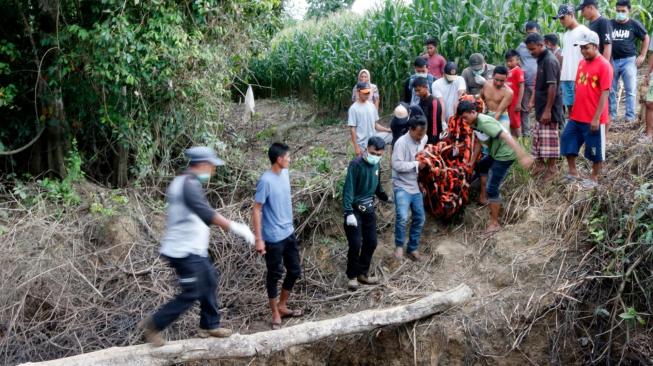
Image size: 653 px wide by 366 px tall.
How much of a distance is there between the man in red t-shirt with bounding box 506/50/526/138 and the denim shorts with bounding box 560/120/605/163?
1.07 meters

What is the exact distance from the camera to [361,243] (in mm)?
7238

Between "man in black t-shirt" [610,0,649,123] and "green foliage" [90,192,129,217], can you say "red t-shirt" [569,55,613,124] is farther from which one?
"green foliage" [90,192,129,217]

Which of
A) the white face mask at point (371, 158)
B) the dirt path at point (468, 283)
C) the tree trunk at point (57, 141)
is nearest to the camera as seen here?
the dirt path at point (468, 283)

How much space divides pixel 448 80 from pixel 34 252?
5.43 meters

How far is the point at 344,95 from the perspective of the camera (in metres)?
13.9

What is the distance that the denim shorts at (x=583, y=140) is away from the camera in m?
7.12

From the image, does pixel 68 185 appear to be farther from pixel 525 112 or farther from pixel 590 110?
pixel 590 110

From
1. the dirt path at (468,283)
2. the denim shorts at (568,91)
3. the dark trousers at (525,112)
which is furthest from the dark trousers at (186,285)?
the dark trousers at (525,112)

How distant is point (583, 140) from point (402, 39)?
16.2 feet

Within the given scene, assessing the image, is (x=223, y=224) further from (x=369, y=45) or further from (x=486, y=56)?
(x=369, y=45)

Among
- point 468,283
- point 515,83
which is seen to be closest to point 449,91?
point 515,83

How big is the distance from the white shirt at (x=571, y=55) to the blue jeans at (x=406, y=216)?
2382 millimetres

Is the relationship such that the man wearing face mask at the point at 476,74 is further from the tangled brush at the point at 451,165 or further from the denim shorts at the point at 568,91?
the tangled brush at the point at 451,165

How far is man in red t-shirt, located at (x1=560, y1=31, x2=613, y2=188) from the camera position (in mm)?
6934
